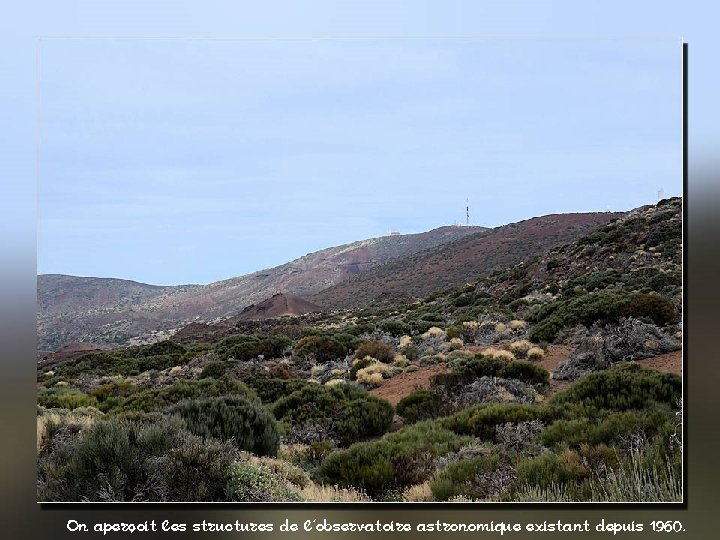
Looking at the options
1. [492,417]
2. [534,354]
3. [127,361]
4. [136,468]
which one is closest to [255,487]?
[136,468]

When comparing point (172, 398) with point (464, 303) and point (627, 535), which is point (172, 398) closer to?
point (627, 535)

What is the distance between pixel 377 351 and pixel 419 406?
319 centimetres

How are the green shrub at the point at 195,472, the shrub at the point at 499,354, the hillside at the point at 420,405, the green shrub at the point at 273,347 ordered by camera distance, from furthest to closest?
1. the green shrub at the point at 273,347
2. the shrub at the point at 499,354
3. the hillside at the point at 420,405
4. the green shrub at the point at 195,472

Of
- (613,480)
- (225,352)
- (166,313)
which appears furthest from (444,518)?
(166,313)

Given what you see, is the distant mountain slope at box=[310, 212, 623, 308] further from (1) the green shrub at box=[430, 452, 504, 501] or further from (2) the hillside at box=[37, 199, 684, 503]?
(1) the green shrub at box=[430, 452, 504, 501]

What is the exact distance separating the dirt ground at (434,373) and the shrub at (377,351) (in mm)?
1171

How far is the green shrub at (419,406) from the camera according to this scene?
666 cm

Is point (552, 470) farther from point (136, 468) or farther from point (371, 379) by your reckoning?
point (371, 379)

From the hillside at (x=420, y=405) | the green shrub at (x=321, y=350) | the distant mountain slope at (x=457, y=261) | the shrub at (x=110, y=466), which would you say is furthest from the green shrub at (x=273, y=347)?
the shrub at (x=110, y=466)

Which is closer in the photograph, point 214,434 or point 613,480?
point 613,480

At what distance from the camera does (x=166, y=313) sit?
49.2 ft

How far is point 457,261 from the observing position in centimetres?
2594

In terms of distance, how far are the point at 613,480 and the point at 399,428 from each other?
9.06 ft

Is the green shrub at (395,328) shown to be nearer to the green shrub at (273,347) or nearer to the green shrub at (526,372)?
the green shrub at (273,347)
